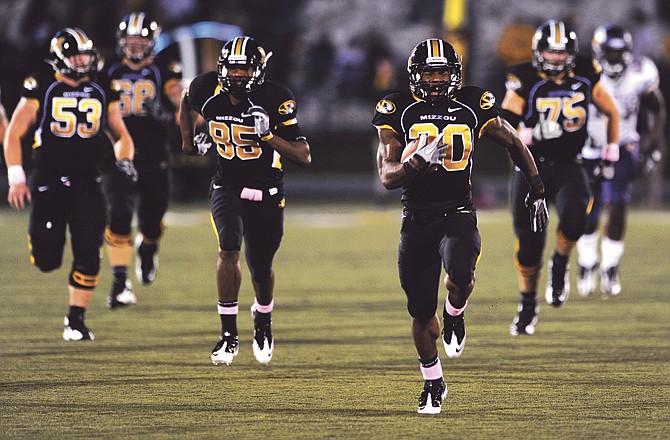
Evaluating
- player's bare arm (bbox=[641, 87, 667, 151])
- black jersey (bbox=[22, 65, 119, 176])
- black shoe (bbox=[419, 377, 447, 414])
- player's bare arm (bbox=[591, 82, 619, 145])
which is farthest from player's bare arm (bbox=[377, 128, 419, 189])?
player's bare arm (bbox=[641, 87, 667, 151])

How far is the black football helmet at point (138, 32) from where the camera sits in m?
11.4

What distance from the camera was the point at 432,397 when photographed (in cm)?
740

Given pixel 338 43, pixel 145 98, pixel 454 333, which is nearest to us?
pixel 454 333

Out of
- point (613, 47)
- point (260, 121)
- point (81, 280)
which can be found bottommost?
point (81, 280)

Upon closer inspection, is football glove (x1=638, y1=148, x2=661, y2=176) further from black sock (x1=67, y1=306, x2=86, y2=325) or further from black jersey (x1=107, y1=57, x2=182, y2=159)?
black sock (x1=67, y1=306, x2=86, y2=325)

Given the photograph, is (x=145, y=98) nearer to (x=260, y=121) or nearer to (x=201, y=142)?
(x=201, y=142)

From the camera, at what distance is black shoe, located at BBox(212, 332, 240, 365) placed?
28.8 ft

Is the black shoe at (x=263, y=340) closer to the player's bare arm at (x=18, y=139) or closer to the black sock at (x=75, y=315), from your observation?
the black sock at (x=75, y=315)

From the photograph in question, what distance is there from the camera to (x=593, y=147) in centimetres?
1192

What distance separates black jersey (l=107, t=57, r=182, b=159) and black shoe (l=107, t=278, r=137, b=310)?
106cm

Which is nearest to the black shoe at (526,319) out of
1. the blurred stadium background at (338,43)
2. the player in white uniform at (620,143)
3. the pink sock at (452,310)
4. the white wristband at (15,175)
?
the pink sock at (452,310)

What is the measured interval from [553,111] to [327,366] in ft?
8.90

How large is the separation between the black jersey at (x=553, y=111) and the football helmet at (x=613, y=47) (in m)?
1.88

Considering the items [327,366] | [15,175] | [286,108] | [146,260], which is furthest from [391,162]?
[146,260]
